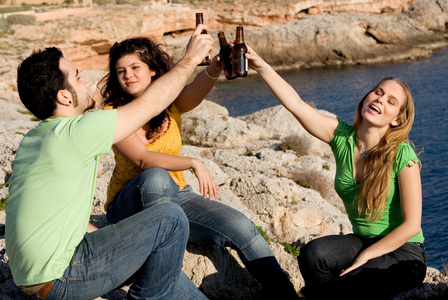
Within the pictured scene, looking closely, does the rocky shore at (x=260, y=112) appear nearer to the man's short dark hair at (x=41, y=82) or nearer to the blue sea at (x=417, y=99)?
the man's short dark hair at (x=41, y=82)

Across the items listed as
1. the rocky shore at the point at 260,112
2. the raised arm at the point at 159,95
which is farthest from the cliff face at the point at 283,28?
the raised arm at the point at 159,95

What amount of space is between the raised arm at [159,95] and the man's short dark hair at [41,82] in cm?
45

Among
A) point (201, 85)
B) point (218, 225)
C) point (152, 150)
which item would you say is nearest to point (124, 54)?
→ point (201, 85)

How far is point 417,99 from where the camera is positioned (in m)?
28.4

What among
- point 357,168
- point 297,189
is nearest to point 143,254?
point 357,168

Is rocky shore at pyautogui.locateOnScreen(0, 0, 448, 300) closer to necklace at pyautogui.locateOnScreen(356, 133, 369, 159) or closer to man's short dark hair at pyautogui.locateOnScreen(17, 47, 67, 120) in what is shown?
necklace at pyautogui.locateOnScreen(356, 133, 369, 159)

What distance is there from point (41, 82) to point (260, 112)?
1277 cm

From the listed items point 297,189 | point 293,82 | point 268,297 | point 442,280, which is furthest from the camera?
point 293,82

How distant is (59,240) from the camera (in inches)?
129

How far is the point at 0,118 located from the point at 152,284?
414 inches

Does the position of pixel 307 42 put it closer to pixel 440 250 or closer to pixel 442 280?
pixel 440 250

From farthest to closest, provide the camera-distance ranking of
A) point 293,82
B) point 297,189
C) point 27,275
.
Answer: point 293,82 → point 297,189 → point 27,275

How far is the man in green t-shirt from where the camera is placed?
10.5ft

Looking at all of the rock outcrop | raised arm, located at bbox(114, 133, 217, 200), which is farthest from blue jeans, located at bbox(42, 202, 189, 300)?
the rock outcrop
